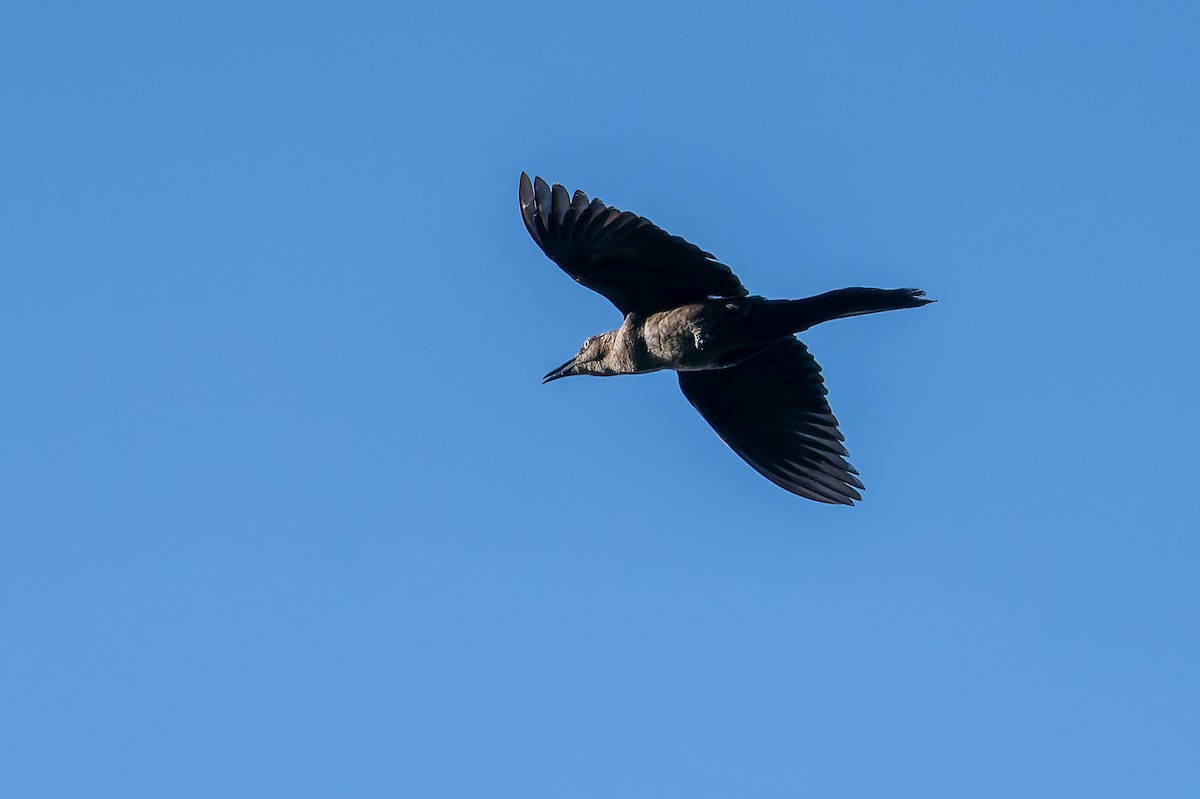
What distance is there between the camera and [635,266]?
980 centimetres

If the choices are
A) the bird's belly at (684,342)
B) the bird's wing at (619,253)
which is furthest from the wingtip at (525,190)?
the bird's belly at (684,342)

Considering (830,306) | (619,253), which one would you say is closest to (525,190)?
(619,253)

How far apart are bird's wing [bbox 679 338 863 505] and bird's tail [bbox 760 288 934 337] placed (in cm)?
76

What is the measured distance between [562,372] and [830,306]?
8.62ft

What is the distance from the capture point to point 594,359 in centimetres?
1084

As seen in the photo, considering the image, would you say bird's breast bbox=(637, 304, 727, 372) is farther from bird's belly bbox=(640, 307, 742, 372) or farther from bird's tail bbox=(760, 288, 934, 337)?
bird's tail bbox=(760, 288, 934, 337)

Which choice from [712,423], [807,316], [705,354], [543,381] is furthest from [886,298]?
[543,381]

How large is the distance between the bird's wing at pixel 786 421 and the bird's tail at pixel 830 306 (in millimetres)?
762

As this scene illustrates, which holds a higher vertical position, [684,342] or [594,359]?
[594,359]

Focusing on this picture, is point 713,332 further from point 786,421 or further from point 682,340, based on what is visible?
point 786,421

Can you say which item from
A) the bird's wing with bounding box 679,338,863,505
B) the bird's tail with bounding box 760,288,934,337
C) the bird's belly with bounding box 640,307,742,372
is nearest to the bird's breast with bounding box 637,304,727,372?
the bird's belly with bounding box 640,307,742,372

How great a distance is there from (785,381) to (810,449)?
18.2 inches

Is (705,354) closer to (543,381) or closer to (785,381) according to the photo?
(785,381)

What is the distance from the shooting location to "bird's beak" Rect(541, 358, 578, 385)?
36.8 feet
